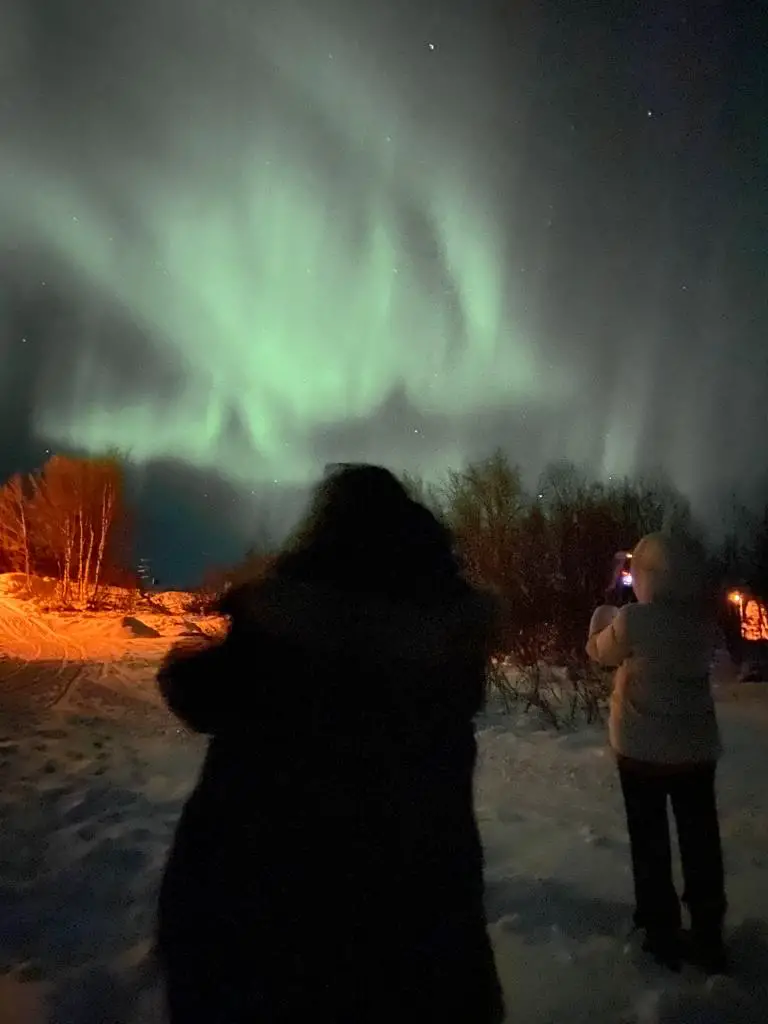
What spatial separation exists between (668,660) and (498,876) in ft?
6.57

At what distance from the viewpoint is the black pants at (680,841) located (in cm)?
363

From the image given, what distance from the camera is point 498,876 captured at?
486 centimetres

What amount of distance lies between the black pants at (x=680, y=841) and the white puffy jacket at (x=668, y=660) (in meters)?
0.11

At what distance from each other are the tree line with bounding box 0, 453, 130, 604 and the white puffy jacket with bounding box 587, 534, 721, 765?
131 feet

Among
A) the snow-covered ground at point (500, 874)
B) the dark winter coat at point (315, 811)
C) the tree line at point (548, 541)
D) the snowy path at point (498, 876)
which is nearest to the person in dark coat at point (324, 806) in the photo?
the dark winter coat at point (315, 811)

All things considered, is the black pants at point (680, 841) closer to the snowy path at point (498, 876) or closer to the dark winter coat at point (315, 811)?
the snowy path at point (498, 876)

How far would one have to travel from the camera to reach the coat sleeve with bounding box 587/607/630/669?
3658mm

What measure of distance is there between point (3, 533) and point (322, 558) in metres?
45.2

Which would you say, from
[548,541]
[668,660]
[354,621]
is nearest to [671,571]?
[668,660]

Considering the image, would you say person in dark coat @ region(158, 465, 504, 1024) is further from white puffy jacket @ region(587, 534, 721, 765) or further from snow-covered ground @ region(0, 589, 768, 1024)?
white puffy jacket @ region(587, 534, 721, 765)

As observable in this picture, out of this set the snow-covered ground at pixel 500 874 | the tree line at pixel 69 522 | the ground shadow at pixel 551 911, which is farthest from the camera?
the tree line at pixel 69 522

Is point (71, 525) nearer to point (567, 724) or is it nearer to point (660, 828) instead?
point (567, 724)

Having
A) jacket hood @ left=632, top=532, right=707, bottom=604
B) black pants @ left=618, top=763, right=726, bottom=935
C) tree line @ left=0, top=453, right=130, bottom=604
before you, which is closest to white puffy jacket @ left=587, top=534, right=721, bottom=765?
jacket hood @ left=632, top=532, right=707, bottom=604

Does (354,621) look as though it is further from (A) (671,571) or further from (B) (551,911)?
(B) (551,911)
